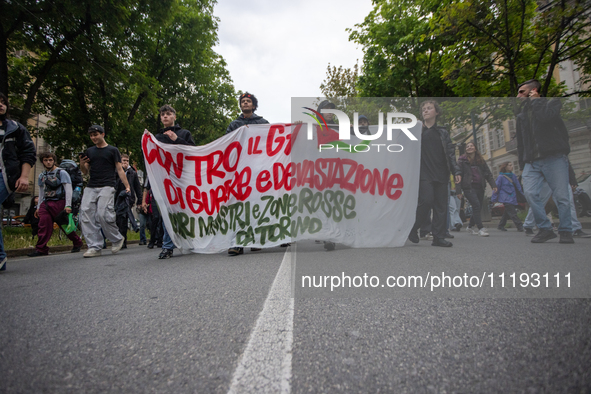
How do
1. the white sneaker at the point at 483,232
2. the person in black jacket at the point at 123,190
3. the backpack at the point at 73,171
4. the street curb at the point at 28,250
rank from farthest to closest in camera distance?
the person in black jacket at the point at 123,190 < the backpack at the point at 73,171 < the street curb at the point at 28,250 < the white sneaker at the point at 483,232

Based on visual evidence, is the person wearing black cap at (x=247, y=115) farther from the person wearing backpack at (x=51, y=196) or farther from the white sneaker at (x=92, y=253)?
the person wearing backpack at (x=51, y=196)

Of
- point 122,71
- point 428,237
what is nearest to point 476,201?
point 428,237

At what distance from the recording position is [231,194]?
565 centimetres

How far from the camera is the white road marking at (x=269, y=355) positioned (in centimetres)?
134

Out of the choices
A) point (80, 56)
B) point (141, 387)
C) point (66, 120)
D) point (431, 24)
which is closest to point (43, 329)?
point (141, 387)

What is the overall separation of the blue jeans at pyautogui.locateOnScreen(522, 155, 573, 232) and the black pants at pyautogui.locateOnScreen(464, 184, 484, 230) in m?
0.23

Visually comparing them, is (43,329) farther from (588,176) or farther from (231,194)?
(231,194)

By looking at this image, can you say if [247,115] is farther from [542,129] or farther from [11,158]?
[542,129]

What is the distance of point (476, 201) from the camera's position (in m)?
2.30

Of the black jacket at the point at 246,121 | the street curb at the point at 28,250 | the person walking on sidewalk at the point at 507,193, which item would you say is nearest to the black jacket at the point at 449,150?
the person walking on sidewalk at the point at 507,193

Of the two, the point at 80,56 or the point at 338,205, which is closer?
the point at 338,205

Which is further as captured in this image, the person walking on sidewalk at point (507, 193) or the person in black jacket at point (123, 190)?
the person in black jacket at point (123, 190)

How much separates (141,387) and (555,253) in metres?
1.93

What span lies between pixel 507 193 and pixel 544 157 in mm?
254
